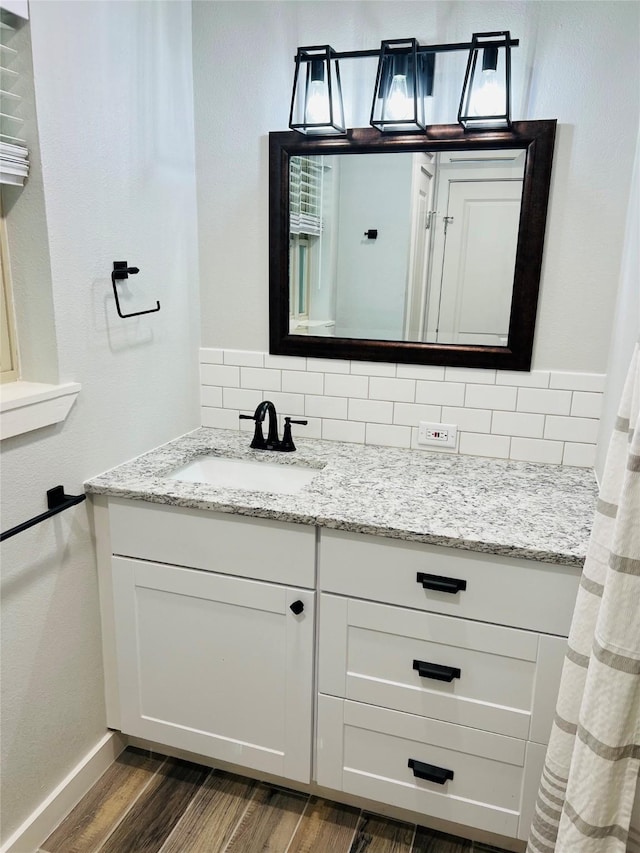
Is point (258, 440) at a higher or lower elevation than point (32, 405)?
lower

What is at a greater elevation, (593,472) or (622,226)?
(622,226)

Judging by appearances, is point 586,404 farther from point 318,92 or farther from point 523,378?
point 318,92

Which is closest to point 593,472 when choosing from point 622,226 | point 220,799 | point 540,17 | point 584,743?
point 622,226

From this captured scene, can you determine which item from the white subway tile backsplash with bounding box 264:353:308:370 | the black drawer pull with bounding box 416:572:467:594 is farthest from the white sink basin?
the black drawer pull with bounding box 416:572:467:594

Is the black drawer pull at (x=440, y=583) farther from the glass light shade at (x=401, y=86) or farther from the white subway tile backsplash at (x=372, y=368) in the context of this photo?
the glass light shade at (x=401, y=86)

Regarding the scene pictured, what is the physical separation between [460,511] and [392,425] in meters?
0.56

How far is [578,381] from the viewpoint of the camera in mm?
1856

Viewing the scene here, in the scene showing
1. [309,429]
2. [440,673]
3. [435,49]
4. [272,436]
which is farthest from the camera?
[309,429]

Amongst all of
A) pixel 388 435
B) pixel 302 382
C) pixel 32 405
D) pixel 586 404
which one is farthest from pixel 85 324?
pixel 586 404

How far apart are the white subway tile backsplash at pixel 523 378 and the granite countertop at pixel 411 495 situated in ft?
0.81

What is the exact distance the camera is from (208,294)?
84.8 inches

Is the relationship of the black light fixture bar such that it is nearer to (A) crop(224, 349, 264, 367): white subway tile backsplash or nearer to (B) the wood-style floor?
(A) crop(224, 349, 264, 367): white subway tile backsplash

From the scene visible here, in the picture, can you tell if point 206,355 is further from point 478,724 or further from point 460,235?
point 478,724

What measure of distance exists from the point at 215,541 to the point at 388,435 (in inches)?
28.5
